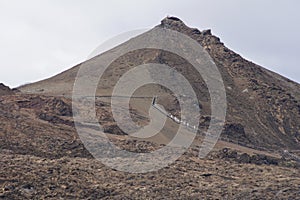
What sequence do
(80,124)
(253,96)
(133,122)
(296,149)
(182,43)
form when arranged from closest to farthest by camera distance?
(80,124), (133,122), (296,149), (253,96), (182,43)

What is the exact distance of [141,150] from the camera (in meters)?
37.3

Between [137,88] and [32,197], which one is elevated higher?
[137,88]

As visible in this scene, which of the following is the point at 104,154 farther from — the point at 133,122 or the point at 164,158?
the point at 133,122

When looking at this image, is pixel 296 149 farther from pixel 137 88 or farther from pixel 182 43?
pixel 182 43

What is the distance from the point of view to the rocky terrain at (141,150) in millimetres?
27969

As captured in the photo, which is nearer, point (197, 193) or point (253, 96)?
point (197, 193)

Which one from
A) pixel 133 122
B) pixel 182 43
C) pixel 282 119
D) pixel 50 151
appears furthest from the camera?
pixel 182 43

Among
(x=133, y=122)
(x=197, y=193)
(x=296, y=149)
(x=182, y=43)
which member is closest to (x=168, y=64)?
(x=182, y=43)

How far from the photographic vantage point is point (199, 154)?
1551 inches

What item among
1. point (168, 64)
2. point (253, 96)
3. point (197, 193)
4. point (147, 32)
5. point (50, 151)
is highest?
point (147, 32)

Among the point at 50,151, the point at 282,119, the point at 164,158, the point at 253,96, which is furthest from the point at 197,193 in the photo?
the point at 253,96

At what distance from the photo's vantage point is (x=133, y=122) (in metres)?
45.7

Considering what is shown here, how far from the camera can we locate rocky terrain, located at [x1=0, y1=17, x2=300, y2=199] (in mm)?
27969

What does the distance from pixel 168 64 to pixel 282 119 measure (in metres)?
16.4
